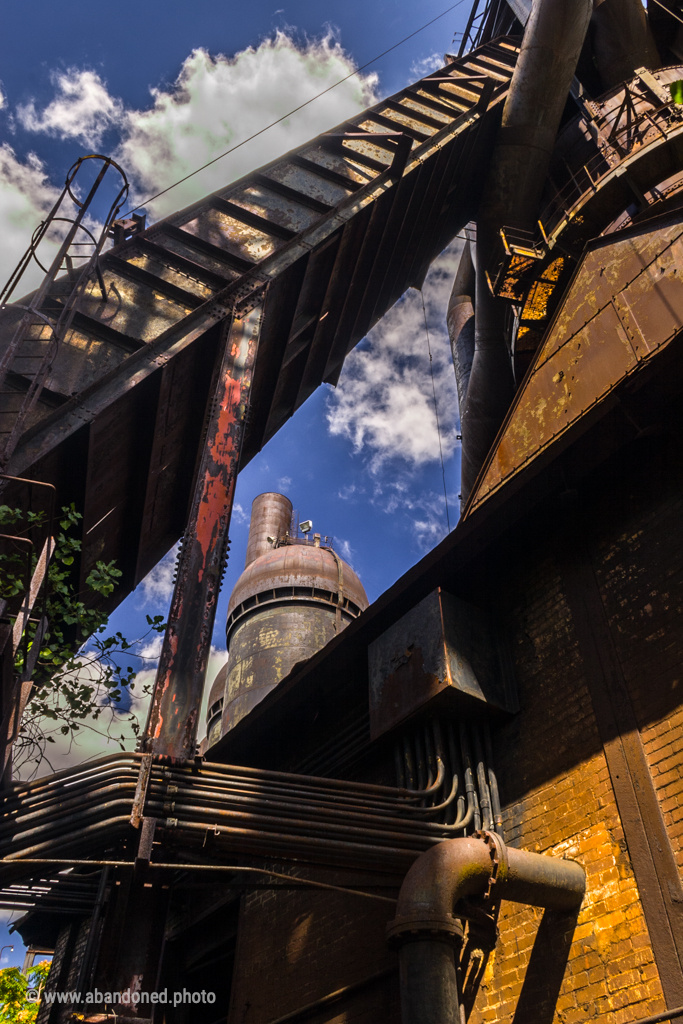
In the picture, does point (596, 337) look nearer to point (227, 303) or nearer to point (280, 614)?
point (227, 303)

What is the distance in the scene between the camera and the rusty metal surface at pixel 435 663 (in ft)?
20.4

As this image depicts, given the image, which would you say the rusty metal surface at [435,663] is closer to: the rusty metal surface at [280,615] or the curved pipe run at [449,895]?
the curved pipe run at [449,895]

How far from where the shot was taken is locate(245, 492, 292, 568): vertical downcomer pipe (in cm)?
2169

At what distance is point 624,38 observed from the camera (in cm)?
1316

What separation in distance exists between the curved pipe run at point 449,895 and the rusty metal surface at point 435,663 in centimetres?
141

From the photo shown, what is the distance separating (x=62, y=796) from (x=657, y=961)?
3.82 meters

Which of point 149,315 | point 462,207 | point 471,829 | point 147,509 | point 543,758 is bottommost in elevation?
point 471,829

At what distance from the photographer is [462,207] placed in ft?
42.8

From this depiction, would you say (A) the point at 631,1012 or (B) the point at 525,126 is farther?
(B) the point at 525,126

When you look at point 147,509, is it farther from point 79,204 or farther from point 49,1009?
point 49,1009

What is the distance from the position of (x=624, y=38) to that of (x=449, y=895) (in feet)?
49.3

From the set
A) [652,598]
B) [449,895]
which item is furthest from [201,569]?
[652,598]

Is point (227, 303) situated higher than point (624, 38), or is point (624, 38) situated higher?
point (624, 38)

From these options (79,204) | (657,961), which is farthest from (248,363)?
(657,961)
